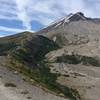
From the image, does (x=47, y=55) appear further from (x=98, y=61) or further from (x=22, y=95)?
(x=22, y=95)

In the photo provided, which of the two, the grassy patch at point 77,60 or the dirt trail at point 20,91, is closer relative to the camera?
the dirt trail at point 20,91

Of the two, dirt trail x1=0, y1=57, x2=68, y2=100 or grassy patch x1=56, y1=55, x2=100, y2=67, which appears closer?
dirt trail x1=0, y1=57, x2=68, y2=100

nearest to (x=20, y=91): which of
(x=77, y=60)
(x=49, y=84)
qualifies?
(x=49, y=84)

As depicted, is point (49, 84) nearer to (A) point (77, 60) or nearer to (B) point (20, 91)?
(B) point (20, 91)

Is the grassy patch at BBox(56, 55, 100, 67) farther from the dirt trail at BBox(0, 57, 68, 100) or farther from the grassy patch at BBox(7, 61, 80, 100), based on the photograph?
the dirt trail at BBox(0, 57, 68, 100)

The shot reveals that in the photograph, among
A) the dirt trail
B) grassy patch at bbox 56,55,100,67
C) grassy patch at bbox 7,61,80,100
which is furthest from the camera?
grassy patch at bbox 56,55,100,67

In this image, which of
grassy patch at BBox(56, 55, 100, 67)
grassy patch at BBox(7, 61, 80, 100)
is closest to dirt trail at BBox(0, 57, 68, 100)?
grassy patch at BBox(7, 61, 80, 100)

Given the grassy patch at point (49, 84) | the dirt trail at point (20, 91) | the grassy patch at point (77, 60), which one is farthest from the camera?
the grassy patch at point (77, 60)

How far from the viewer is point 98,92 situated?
291 feet

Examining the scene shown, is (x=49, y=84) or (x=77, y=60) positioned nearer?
(x=49, y=84)

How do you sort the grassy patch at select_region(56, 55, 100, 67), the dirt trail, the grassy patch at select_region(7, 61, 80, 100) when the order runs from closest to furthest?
the dirt trail → the grassy patch at select_region(7, 61, 80, 100) → the grassy patch at select_region(56, 55, 100, 67)

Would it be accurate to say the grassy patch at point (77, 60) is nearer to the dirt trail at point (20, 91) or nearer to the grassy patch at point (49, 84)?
the grassy patch at point (49, 84)

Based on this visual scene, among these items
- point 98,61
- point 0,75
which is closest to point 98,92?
point 0,75

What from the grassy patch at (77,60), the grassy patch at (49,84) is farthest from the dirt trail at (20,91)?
the grassy patch at (77,60)
